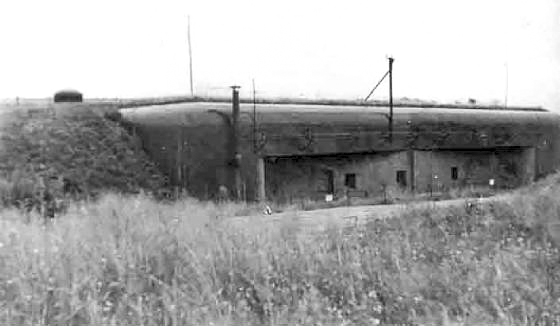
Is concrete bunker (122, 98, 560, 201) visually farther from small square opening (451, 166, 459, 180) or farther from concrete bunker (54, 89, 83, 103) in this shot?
concrete bunker (54, 89, 83, 103)

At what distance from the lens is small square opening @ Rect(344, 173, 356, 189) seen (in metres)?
21.3

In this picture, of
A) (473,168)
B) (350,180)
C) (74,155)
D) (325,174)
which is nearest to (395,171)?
(350,180)

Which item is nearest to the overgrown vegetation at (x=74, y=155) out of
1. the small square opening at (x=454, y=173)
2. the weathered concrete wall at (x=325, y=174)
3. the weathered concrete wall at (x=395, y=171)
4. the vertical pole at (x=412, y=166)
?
the weathered concrete wall at (x=325, y=174)

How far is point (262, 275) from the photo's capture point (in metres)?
5.89

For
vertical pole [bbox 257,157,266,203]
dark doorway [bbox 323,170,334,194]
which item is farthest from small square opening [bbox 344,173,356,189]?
vertical pole [bbox 257,157,266,203]

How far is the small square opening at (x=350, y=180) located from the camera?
2132cm

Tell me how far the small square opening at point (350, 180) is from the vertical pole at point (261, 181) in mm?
3419

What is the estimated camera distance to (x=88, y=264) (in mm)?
5871

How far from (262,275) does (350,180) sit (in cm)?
1568

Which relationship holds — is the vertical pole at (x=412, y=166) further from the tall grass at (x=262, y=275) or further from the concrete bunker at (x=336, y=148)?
the tall grass at (x=262, y=275)

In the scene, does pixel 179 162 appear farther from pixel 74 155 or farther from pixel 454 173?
pixel 454 173

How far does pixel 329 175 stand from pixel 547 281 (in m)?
15.0

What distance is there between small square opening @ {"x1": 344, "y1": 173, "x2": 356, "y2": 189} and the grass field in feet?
42.1

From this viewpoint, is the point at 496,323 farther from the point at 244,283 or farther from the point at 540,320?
the point at 244,283
